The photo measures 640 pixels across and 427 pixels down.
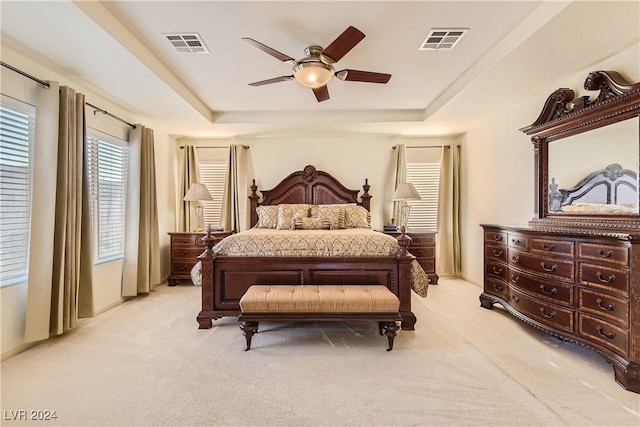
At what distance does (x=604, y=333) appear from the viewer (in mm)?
2215

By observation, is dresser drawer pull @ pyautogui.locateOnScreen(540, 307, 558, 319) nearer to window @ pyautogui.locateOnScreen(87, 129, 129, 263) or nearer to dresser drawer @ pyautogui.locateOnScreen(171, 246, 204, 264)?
dresser drawer @ pyautogui.locateOnScreen(171, 246, 204, 264)

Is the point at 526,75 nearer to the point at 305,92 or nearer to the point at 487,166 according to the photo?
the point at 487,166

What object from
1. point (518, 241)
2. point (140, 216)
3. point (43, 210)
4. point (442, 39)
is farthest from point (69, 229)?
point (518, 241)

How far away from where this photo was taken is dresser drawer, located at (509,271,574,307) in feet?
8.18

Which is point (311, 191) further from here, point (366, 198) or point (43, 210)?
point (43, 210)

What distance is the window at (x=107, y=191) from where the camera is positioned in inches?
140

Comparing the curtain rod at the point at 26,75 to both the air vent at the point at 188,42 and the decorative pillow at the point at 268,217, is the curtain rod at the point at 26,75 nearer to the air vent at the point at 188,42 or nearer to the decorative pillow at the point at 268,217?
the air vent at the point at 188,42

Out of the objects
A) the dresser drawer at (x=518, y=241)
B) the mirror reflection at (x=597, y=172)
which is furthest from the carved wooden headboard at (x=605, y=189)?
the dresser drawer at (x=518, y=241)

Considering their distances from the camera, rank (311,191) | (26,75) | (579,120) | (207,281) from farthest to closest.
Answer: (311,191)
(207,281)
(579,120)
(26,75)

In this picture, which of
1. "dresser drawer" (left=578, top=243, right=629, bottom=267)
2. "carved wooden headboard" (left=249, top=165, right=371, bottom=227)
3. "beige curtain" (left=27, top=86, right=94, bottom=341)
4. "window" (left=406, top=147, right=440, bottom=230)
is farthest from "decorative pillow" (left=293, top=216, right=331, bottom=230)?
"dresser drawer" (left=578, top=243, right=629, bottom=267)

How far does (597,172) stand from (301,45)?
10.1 feet

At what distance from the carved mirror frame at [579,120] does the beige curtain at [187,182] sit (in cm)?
519

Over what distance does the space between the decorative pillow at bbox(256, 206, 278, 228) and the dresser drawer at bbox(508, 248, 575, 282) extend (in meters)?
3.25

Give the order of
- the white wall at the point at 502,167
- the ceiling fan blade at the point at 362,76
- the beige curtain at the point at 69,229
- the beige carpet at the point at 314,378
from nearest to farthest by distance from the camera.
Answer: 1. the beige carpet at the point at 314,378
2. the ceiling fan blade at the point at 362,76
3. the beige curtain at the point at 69,229
4. the white wall at the point at 502,167
